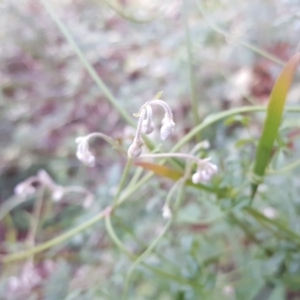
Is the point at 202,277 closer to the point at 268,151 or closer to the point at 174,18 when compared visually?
the point at 268,151

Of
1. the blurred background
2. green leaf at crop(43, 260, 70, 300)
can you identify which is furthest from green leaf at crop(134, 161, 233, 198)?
green leaf at crop(43, 260, 70, 300)

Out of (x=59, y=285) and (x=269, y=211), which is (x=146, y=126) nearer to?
(x=269, y=211)

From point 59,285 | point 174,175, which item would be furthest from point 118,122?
point 174,175

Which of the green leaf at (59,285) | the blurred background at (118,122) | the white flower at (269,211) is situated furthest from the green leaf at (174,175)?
the green leaf at (59,285)

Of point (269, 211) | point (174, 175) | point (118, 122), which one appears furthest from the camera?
point (118, 122)

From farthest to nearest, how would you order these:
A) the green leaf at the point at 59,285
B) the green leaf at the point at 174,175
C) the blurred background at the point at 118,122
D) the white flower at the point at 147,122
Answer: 1. the green leaf at the point at 59,285
2. the blurred background at the point at 118,122
3. the green leaf at the point at 174,175
4. the white flower at the point at 147,122

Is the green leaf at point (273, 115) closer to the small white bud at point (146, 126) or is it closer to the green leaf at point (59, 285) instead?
the small white bud at point (146, 126)
